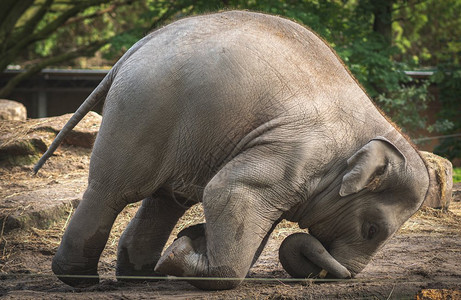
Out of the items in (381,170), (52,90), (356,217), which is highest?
(381,170)

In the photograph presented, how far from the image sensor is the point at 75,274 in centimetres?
488

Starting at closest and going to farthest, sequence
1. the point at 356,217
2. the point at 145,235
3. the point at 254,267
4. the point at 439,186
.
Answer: the point at 356,217 < the point at 145,235 < the point at 254,267 < the point at 439,186

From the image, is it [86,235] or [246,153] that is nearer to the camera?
[246,153]

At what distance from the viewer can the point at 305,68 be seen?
15.0ft

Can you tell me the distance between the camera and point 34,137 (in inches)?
348

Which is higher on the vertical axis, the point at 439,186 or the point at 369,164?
the point at 369,164

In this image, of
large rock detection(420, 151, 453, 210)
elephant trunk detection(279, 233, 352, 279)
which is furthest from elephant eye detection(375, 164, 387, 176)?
large rock detection(420, 151, 453, 210)

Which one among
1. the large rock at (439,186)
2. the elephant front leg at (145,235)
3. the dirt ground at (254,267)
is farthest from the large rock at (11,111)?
the large rock at (439,186)

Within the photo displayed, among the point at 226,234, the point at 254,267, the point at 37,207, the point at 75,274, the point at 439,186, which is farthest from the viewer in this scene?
the point at 439,186

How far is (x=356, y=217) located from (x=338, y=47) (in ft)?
28.5

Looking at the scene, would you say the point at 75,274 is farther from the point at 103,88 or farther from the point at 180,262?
the point at 103,88

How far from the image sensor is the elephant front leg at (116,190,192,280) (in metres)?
5.39

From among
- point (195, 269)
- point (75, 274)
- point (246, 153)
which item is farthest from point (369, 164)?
point (75, 274)

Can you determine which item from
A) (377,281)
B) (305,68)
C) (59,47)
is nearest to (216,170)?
(305,68)
